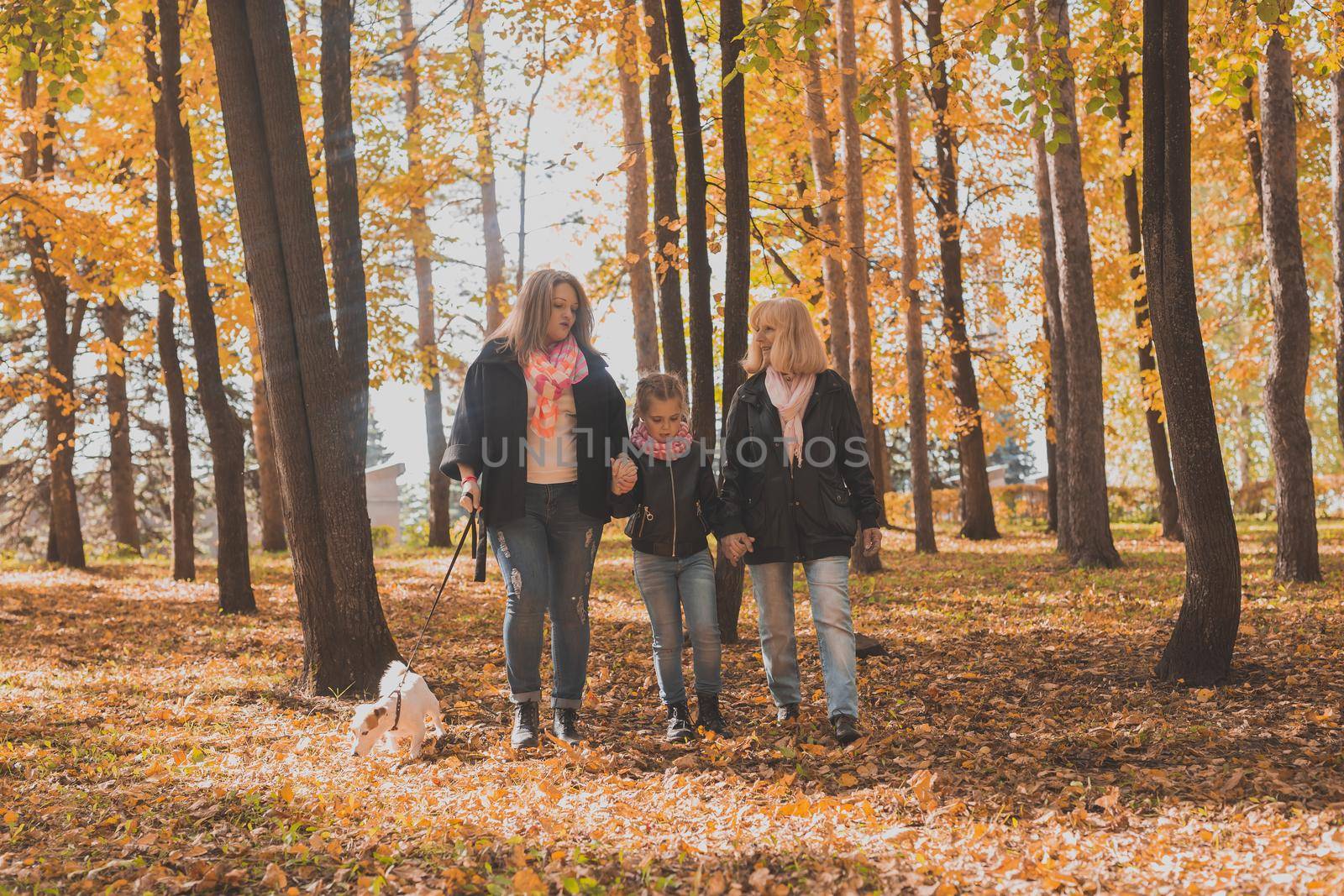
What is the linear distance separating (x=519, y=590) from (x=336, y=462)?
1.75 m

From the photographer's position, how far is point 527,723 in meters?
4.85

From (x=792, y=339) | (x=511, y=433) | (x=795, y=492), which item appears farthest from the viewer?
(x=792, y=339)

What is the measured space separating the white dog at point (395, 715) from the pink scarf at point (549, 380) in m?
1.26

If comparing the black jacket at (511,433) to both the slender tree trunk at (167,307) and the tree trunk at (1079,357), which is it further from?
the slender tree trunk at (167,307)

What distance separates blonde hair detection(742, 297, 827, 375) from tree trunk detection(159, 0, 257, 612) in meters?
6.78

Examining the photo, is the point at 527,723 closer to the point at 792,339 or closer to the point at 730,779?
the point at 730,779

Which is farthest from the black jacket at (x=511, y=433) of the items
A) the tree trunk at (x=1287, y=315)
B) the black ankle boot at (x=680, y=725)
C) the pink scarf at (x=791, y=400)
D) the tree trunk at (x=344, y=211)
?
the tree trunk at (x=1287, y=315)

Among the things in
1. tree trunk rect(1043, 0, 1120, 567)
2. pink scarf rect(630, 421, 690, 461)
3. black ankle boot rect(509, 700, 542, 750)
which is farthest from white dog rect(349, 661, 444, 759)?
tree trunk rect(1043, 0, 1120, 567)

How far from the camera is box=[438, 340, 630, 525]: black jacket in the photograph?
4629 mm

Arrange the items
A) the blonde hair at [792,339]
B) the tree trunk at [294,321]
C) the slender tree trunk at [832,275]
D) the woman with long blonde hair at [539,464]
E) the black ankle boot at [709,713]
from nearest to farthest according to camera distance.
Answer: the woman with long blonde hair at [539,464]
the blonde hair at [792,339]
the black ankle boot at [709,713]
the tree trunk at [294,321]
the slender tree trunk at [832,275]

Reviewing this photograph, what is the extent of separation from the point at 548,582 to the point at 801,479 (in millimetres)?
1253

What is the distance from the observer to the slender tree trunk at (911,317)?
43.5ft

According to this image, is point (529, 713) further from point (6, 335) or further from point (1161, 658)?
point (6, 335)

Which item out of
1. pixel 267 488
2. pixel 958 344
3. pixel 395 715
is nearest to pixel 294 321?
pixel 395 715
